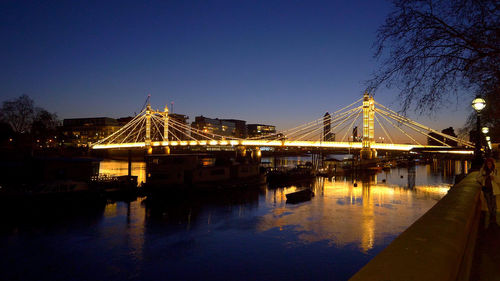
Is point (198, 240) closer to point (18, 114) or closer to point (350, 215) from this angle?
point (350, 215)

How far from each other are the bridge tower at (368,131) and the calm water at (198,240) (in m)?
54.3

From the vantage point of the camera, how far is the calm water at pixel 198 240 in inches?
623

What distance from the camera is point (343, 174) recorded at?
6875 centimetres

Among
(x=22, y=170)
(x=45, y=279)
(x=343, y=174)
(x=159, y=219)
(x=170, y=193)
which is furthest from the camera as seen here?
(x=343, y=174)

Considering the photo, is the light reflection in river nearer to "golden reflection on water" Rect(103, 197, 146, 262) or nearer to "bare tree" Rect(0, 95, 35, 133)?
"golden reflection on water" Rect(103, 197, 146, 262)

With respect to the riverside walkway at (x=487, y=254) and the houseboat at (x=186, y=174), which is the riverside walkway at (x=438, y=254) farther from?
the houseboat at (x=186, y=174)

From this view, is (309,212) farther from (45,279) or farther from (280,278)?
(45,279)

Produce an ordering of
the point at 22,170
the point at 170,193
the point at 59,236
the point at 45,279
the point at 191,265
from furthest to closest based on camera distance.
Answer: the point at 170,193 < the point at 22,170 < the point at 59,236 < the point at 191,265 < the point at 45,279

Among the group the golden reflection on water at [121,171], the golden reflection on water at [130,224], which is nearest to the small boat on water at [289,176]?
the golden reflection on water at [121,171]

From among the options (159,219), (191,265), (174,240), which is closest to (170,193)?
(159,219)

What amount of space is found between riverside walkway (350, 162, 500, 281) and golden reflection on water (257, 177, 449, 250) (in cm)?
1591

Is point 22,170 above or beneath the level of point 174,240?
above

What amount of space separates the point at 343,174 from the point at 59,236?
189ft

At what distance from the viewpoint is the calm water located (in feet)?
52.0
